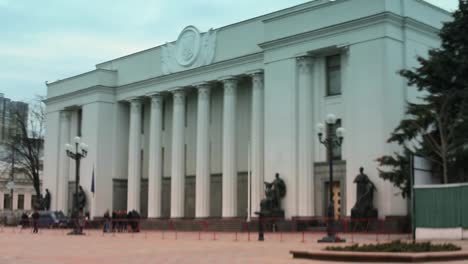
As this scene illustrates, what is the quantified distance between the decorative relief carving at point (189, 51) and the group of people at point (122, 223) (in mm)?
12522

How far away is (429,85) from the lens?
3328 centimetres

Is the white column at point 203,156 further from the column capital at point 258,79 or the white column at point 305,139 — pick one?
the white column at point 305,139

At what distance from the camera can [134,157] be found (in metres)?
58.6

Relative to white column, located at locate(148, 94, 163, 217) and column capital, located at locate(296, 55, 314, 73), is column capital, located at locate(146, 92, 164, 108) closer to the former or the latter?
white column, located at locate(148, 94, 163, 217)

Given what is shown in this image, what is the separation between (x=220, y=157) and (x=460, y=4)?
1001 inches

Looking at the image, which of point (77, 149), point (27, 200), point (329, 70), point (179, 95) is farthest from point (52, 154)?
point (27, 200)

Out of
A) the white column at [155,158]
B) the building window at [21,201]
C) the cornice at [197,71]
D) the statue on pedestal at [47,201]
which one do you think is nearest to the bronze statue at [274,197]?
the cornice at [197,71]

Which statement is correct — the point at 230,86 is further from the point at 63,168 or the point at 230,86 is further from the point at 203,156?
the point at 63,168

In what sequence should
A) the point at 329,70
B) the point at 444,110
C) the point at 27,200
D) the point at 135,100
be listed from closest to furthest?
the point at 444,110
the point at 329,70
the point at 135,100
the point at 27,200

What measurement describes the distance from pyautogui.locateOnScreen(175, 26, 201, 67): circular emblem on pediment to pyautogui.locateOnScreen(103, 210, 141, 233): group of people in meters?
12.8

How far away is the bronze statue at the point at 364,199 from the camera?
3812cm

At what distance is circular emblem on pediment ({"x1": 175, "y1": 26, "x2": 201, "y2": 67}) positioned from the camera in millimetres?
53750

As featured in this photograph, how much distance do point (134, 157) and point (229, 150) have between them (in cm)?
1199

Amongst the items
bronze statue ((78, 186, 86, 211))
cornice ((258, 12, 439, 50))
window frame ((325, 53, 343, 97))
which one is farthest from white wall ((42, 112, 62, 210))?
window frame ((325, 53, 343, 97))
